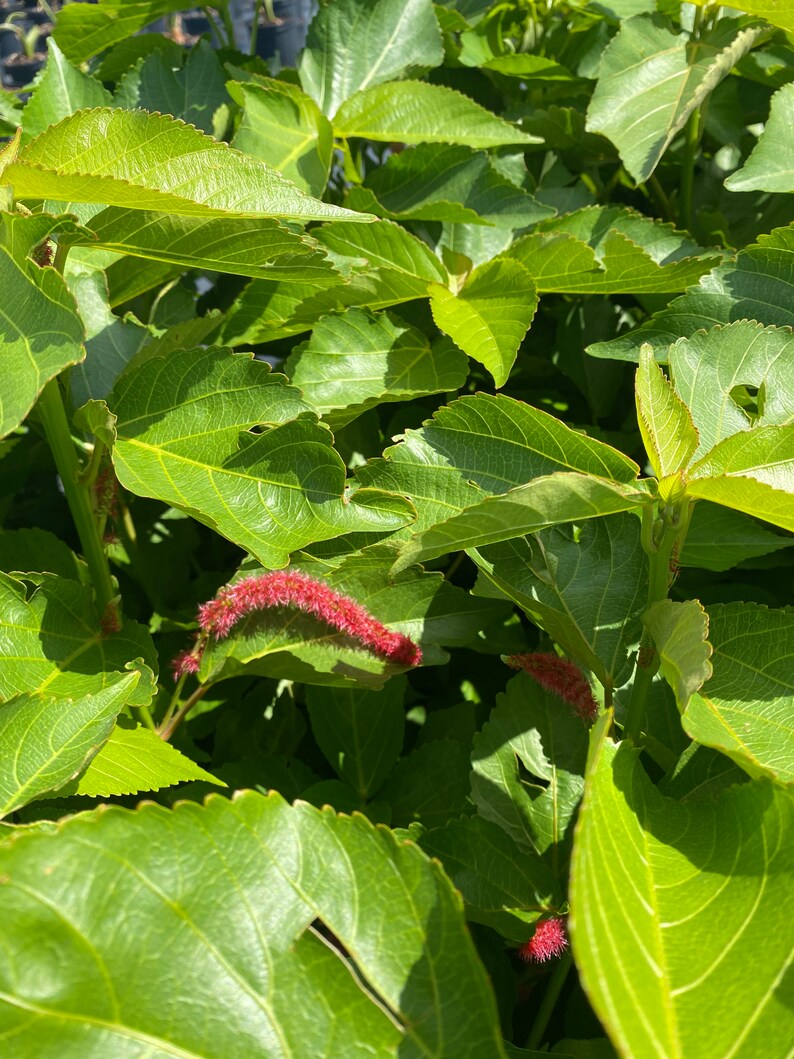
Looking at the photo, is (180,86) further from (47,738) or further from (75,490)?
(47,738)

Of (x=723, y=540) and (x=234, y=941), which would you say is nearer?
(x=234, y=941)

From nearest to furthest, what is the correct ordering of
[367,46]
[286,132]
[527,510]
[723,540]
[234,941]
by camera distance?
[234,941] → [527,510] → [723,540] → [286,132] → [367,46]

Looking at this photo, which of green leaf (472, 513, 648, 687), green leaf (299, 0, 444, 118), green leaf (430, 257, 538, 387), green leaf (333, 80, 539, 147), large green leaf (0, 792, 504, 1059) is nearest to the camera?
large green leaf (0, 792, 504, 1059)

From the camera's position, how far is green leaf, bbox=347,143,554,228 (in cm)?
150

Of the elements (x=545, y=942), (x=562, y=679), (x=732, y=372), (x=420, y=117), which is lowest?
(x=545, y=942)

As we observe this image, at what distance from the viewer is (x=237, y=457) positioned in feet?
3.41

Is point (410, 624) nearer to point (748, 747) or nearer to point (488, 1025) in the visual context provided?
point (748, 747)

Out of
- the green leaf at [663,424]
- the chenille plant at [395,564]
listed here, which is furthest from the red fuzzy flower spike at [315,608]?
the green leaf at [663,424]

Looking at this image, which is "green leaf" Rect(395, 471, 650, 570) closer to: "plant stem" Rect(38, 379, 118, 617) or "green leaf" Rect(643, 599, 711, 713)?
"green leaf" Rect(643, 599, 711, 713)

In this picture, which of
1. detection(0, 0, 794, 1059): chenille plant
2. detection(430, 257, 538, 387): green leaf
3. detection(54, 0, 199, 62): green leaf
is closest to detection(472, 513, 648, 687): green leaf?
detection(0, 0, 794, 1059): chenille plant

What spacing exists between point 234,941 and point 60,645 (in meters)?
0.56

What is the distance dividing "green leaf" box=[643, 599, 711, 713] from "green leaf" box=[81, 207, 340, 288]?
483 mm

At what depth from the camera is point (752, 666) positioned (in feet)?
3.19

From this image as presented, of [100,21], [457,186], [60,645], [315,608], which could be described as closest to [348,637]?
[315,608]
